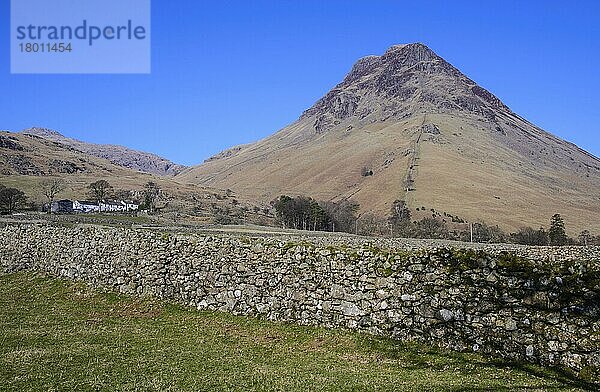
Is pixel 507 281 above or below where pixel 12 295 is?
above

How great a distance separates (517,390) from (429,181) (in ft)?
537

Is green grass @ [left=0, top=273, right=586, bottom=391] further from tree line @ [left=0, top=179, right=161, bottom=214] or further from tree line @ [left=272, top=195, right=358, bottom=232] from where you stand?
tree line @ [left=272, top=195, right=358, bottom=232]

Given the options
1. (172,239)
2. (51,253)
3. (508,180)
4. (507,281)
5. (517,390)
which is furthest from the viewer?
(508,180)

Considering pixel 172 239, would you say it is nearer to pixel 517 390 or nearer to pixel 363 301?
pixel 363 301

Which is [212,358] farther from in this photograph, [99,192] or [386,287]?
[99,192]

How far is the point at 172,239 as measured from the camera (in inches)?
832

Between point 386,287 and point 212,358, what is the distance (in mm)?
5405

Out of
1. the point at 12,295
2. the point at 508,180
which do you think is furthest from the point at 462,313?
the point at 508,180

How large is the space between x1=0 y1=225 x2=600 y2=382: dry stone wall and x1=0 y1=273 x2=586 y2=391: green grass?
0.53 metres

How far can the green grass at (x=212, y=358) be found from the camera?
11.5 meters

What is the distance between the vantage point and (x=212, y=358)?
45.0 ft

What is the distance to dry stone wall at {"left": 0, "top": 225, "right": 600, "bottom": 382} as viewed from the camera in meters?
12.5

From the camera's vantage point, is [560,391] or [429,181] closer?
[560,391]

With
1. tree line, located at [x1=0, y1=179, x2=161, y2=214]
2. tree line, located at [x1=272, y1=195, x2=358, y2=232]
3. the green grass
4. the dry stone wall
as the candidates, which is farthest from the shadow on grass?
tree line, located at [x1=272, y1=195, x2=358, y2=232]
